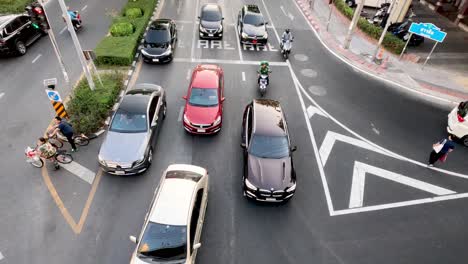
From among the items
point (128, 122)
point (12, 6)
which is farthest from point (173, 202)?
point (12, 6)

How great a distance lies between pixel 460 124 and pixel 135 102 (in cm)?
1503

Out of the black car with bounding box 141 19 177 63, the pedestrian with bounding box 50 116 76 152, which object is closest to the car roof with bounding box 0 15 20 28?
the black car with bounding box 141 19 177 63

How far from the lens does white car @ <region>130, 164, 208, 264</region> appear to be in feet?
25.5

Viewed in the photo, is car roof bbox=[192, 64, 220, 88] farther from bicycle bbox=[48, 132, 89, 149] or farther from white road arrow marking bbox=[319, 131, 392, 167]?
white road arrow marking bbox=[319, 131, 392, 167]

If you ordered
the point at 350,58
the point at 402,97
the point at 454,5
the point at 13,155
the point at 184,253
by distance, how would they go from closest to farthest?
the point at 184,253
the point at 13,155
the point at 402,97
the point at 350,58
the point at 454,5

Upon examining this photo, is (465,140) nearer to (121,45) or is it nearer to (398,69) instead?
(398,69)

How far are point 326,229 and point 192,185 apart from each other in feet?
16.5

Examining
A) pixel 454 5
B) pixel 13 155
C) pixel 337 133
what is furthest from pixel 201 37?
pixel 454 5

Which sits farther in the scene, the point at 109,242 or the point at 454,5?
the point at 454,5

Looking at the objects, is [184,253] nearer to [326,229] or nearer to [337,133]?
[326,229]

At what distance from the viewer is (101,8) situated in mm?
23891

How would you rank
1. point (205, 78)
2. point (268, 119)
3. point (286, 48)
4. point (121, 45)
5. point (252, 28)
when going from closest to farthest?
point (268, 119), point (205, 78), point (121, 45), point (286, 48), point (252, 28)

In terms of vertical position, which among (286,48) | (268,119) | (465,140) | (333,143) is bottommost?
(333,143)

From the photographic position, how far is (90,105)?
13.2m
